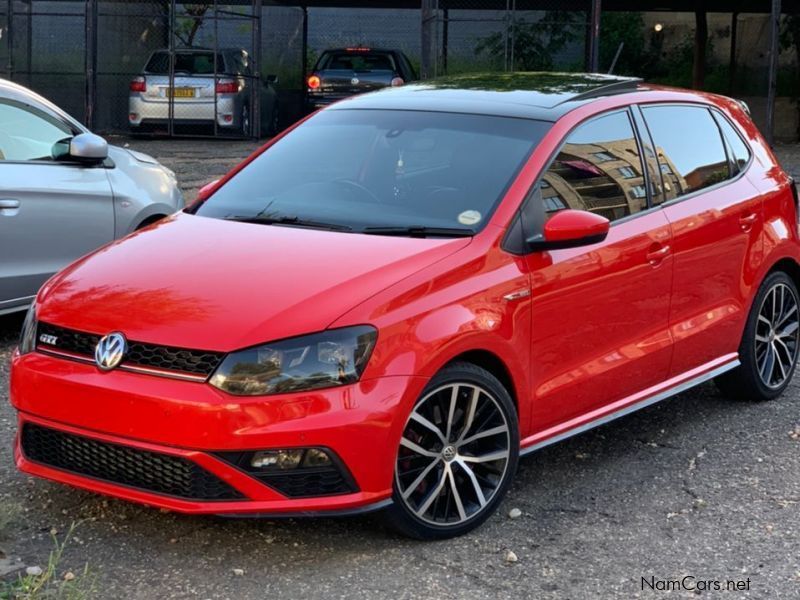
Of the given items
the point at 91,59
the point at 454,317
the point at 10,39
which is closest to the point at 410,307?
the point at 454,317

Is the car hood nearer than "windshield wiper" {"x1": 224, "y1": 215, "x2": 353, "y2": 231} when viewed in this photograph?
Yes

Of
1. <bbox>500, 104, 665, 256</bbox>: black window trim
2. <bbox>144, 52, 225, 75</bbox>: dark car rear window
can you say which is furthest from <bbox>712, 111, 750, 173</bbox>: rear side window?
<bbox>144, 52, 225, 75</bbox>: dark car rear window

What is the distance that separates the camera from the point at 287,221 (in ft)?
16.5

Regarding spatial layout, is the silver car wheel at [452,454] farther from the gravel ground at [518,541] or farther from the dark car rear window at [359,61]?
the dark car rear window at [359,61]

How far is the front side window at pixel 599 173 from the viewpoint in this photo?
5074mm

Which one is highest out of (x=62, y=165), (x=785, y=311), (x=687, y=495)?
(x=62, y=165)

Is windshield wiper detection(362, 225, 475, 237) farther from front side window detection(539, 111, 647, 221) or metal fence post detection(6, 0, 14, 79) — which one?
metal fence post detection(6, 0, 14, 79)

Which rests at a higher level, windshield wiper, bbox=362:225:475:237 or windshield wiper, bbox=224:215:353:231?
windshield wiper, bbox=362:225:475:237

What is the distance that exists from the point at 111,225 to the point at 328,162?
2.60 m

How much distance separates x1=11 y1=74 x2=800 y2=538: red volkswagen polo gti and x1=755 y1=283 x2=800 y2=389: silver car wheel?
0.09m

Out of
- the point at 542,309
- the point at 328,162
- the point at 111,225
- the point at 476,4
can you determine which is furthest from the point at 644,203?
the point at 476,4

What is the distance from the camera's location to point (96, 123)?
20984mm

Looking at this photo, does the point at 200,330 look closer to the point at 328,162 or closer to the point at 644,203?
the point at 328,162

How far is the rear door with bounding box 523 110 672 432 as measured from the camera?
4.85 m
